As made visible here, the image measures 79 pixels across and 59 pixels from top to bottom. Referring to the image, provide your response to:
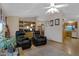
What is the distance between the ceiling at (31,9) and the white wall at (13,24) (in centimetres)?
8

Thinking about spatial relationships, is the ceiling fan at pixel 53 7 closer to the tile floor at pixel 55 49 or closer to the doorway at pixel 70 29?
the doorway at pixel 70 29

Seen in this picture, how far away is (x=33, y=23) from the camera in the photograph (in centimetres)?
229

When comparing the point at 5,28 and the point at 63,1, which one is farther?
the point at 5,28

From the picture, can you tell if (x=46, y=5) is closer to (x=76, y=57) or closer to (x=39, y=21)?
(x=39, y=21)

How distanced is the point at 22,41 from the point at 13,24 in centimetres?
41

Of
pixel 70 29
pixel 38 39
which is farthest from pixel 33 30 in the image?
pixel 70 29

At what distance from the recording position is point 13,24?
2227mm

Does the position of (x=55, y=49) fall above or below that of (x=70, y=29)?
below

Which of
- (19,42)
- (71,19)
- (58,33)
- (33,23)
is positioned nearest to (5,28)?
(19,42)

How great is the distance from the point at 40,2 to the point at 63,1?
1.37 feet

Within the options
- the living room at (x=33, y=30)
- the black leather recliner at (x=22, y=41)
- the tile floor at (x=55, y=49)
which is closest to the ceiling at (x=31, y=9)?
the living room at (x=33, y=30)

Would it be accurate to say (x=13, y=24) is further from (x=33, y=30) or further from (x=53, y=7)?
(x=53, y=7)

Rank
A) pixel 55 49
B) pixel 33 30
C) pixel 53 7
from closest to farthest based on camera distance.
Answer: pixel 53 7
pixel 33 30
pixel 55 49

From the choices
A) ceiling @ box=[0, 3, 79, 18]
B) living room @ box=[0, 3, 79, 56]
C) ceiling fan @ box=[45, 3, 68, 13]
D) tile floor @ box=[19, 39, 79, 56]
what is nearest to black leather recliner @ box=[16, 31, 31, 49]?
living room @ box=[0, 3, 79, 56]
